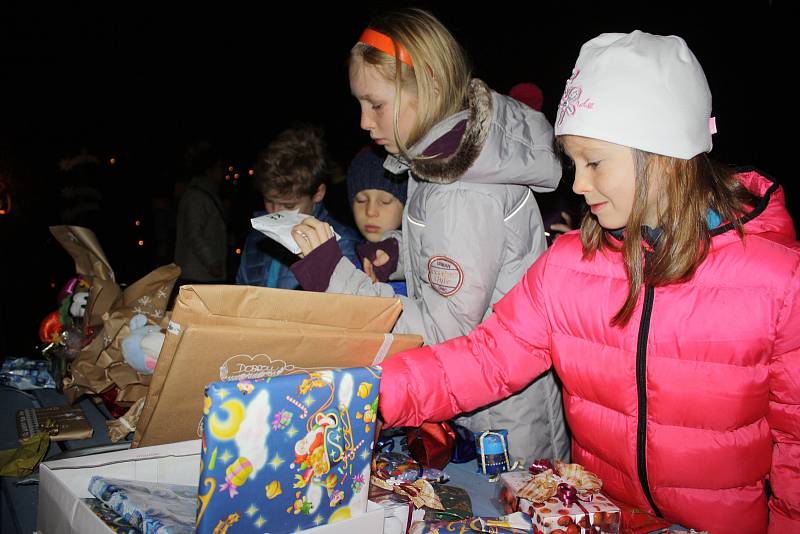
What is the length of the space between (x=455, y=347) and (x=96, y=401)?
103 cm

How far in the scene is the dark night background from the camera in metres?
3.08

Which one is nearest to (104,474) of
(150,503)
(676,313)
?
(150,503)

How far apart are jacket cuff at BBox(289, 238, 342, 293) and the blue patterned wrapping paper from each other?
0.65 m

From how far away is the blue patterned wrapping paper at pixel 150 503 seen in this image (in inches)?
30.5

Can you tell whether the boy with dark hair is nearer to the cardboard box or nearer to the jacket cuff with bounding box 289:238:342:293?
the jacket cuff with bounding box 289:238:342:293

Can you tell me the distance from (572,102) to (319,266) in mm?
728

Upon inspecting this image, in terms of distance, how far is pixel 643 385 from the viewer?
1.10m

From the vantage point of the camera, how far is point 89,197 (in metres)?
5.78

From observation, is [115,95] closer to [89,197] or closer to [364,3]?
[89,197]

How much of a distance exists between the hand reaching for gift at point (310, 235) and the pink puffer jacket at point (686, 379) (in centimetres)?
45

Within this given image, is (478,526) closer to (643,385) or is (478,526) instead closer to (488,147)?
(643,385)

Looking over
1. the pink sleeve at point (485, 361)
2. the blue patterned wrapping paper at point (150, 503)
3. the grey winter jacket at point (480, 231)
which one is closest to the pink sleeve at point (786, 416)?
the pink sleeve at point (485, 361)

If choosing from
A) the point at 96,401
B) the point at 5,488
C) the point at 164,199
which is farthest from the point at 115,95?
the point at 5,488

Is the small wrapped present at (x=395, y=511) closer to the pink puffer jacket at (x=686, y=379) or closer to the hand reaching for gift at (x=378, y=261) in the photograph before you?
the pink puffer jacket at (x=686, y=379)
